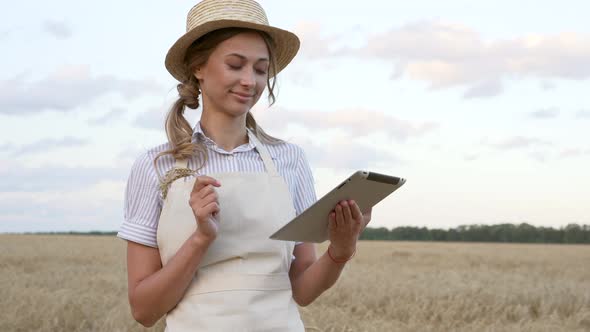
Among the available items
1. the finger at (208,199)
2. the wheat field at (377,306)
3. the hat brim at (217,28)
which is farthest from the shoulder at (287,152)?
the wheat field at (377,306)

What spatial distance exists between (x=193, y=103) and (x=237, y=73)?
0.97ft

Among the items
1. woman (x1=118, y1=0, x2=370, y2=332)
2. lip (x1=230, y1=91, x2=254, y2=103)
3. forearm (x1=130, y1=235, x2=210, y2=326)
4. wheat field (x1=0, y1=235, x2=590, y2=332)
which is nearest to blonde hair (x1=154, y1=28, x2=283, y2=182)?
woman (x1=118, y1=0, x2=370, y2=332)

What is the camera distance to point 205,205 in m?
1.93

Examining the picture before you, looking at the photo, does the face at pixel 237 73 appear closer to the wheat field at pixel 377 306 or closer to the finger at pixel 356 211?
the finger at pixel 356 211

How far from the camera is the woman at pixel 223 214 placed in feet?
6.75

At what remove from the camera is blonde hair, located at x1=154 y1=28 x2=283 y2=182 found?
2.20 metres

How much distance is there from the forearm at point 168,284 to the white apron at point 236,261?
0.18ft

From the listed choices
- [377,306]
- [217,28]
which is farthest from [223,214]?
[377,306]

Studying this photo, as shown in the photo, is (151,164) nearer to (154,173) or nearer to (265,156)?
(154,173)

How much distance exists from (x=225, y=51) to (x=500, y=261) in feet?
62.3

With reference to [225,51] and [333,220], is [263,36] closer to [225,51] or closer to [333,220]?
[225,51]

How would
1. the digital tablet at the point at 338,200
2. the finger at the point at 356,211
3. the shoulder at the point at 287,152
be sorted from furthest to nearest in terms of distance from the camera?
the shoulder at the point at 287,152
the finger at the point at 356,211
the digital tablet at the point at 338,200

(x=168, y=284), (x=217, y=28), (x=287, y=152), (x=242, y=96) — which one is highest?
(x=217, y=28)

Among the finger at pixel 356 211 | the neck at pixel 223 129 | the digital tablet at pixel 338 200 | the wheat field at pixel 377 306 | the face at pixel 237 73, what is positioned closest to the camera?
the digital tablet at pixel 338 200
